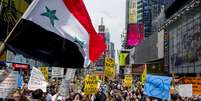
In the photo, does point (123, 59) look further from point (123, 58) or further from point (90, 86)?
point (90, 86)

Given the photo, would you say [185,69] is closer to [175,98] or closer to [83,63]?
[175,98]

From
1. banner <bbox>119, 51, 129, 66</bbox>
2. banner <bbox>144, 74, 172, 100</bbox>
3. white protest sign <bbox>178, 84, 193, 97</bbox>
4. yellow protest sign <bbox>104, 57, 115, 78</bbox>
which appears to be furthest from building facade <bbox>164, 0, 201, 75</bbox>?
banner <bbox>119, 51, 129, 66</bbox>

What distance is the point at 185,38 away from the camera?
184 feet

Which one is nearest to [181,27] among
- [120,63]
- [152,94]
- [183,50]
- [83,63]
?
[183,50]

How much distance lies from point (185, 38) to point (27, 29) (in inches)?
1974

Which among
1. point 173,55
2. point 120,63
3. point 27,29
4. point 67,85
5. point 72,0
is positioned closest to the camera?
point 27,29

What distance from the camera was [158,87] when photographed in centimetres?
1389

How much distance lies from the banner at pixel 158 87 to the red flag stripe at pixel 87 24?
208 inches

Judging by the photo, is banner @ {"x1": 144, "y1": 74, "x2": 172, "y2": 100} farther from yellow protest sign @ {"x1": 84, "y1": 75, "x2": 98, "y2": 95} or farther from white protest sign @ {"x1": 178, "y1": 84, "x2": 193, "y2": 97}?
Answer: yellow protest sign @ {"x1": 84, "y1": 75, "x2": 98, "y2": 95}

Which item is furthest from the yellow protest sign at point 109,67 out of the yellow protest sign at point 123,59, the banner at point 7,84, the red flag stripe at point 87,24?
the yellow protest sign at point 123,59

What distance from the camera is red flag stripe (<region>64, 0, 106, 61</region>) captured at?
24.5ft

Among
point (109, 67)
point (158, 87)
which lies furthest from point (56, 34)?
point (109, 67)

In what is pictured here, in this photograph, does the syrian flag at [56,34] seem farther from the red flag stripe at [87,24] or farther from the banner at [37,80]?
the banner at [37,80]

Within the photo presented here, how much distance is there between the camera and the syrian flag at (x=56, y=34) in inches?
262
